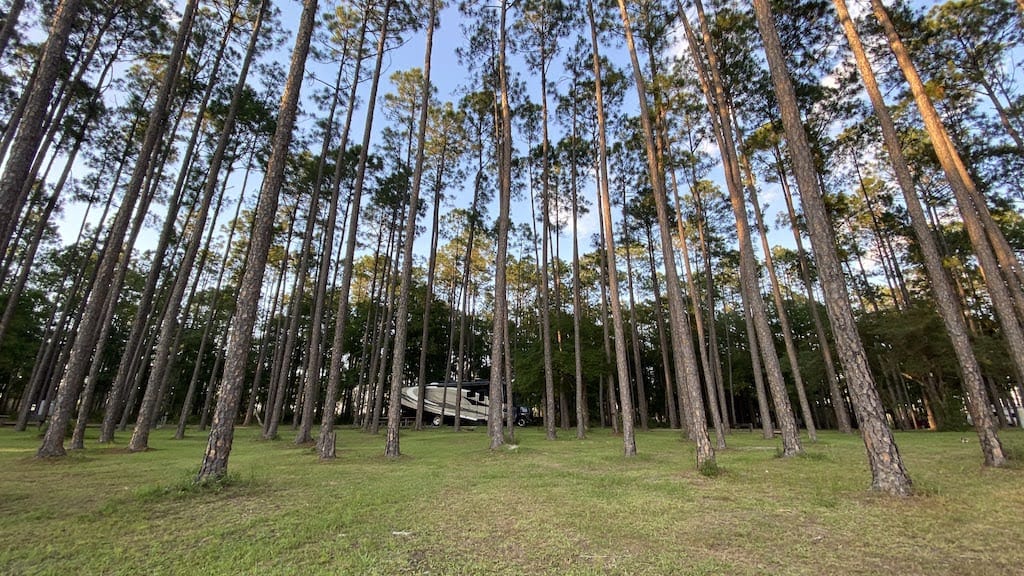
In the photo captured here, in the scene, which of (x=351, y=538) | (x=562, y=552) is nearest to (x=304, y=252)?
(x=351, y=538)

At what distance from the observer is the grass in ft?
9.31

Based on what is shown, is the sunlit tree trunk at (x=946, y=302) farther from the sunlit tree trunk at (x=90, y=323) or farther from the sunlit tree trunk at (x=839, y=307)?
the sunlit tree trunk at (x=90, y=323)

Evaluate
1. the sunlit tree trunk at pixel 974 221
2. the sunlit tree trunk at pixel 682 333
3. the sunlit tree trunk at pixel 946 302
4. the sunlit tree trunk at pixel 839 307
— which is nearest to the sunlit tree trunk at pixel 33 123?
the sunlit tree trunk at pixel 682 333

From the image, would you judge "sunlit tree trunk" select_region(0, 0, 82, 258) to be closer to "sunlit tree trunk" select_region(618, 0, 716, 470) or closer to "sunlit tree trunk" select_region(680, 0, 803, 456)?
"sunlit tree trunk" select_region(618, 0, 716, 470)

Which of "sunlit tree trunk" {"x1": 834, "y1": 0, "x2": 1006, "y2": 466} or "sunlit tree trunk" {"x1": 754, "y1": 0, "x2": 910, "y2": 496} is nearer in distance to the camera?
"sunlit tree trunk" {"x1": 754, "y1": 0, "x2": 910, "y2": 496}

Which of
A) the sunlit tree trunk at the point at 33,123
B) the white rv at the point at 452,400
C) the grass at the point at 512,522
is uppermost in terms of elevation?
the sunlit tree trunk at the point at 33,123

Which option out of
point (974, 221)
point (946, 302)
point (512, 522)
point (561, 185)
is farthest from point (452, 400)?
point (974, 221)

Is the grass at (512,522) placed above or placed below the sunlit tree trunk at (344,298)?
below

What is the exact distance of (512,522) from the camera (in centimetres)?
396

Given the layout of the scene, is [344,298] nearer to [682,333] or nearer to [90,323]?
[90,323]

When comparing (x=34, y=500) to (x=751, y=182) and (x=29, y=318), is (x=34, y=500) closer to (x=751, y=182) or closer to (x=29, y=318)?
(x=751, y=182)

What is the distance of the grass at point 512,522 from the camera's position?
2838mm

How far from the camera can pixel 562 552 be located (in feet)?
10.2

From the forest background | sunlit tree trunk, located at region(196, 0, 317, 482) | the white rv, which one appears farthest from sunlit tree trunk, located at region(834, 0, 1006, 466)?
the white rv
